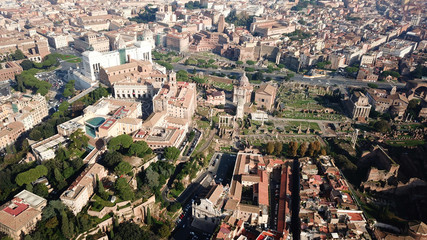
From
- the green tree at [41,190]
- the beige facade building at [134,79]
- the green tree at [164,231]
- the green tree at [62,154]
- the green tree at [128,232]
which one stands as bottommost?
the green tree at [164,231]

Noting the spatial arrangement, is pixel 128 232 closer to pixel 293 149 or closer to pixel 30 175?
pixel 30 175

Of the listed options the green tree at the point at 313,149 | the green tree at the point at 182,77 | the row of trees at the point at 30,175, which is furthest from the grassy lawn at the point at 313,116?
the row of trees at the point at 30,175

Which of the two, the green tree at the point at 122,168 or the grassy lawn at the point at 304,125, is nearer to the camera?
the green tree at the point at 122,168

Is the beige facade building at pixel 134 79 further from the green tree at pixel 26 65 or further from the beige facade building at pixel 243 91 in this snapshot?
the green tree at pixel 26 65

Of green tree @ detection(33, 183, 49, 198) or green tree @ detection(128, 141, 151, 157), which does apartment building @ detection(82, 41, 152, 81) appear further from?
green tree @ detection(33, 183, 49, 198)

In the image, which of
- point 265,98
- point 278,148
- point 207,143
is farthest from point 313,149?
point 265,98

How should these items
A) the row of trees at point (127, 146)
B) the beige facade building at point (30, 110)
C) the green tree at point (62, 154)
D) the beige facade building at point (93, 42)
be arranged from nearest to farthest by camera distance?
the green tree at point (62, 154) < the row of trees at point (127, 146) < the beige facade building at point (30, 110) < the beige facade building at point (93, 42)
